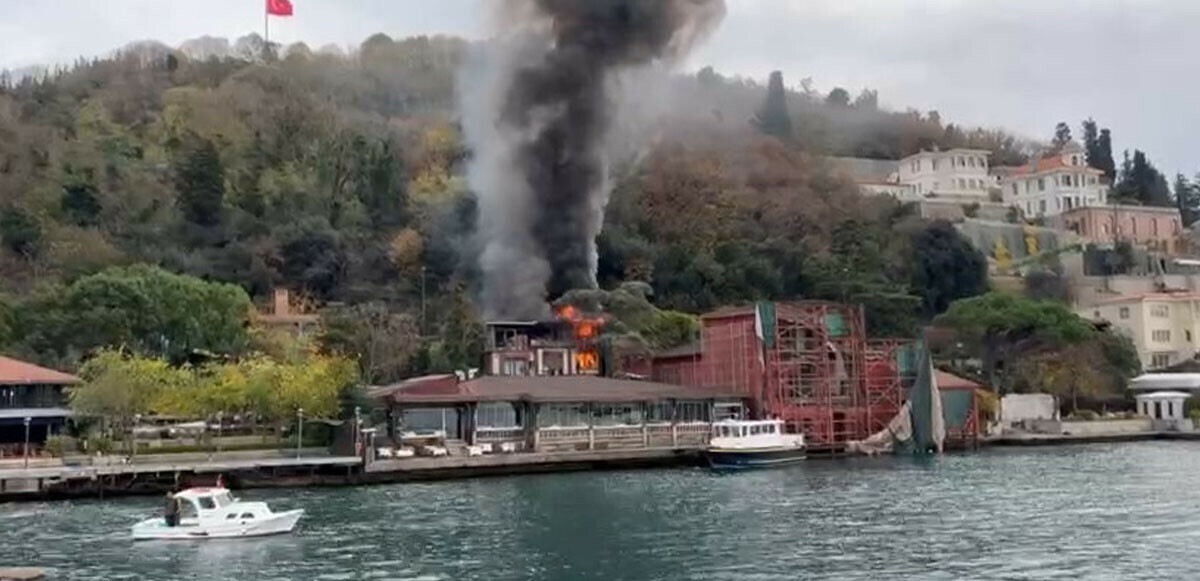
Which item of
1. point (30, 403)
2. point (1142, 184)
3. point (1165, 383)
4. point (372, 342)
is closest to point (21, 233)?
point (372, 342)

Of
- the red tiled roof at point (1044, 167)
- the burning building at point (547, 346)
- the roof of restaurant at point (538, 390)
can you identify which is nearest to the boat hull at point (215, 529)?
the roof of restaurant at point (538, 390)

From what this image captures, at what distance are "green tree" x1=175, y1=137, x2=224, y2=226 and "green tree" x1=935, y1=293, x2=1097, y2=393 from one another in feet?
171

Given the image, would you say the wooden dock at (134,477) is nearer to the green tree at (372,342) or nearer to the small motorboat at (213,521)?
the small motorboat at (213,521)

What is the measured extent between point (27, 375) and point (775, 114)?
112267 mm

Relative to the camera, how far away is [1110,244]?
411 ft

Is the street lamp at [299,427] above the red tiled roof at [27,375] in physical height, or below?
below

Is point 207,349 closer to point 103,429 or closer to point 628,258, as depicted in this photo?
point 103,429

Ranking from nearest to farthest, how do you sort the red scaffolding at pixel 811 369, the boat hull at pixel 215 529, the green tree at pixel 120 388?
the boat hull at pixel 215 529, the green tree at pixel 120 388, the red scaffolding at pixel 811 369

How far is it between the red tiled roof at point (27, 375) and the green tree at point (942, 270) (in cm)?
6363

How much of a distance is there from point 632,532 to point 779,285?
2522 inches

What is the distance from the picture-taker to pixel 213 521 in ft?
125

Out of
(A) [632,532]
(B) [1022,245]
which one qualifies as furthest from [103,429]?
(B) [1022,245]

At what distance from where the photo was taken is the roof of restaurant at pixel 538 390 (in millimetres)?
61969

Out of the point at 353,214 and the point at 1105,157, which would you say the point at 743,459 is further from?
the point at 1105,157
